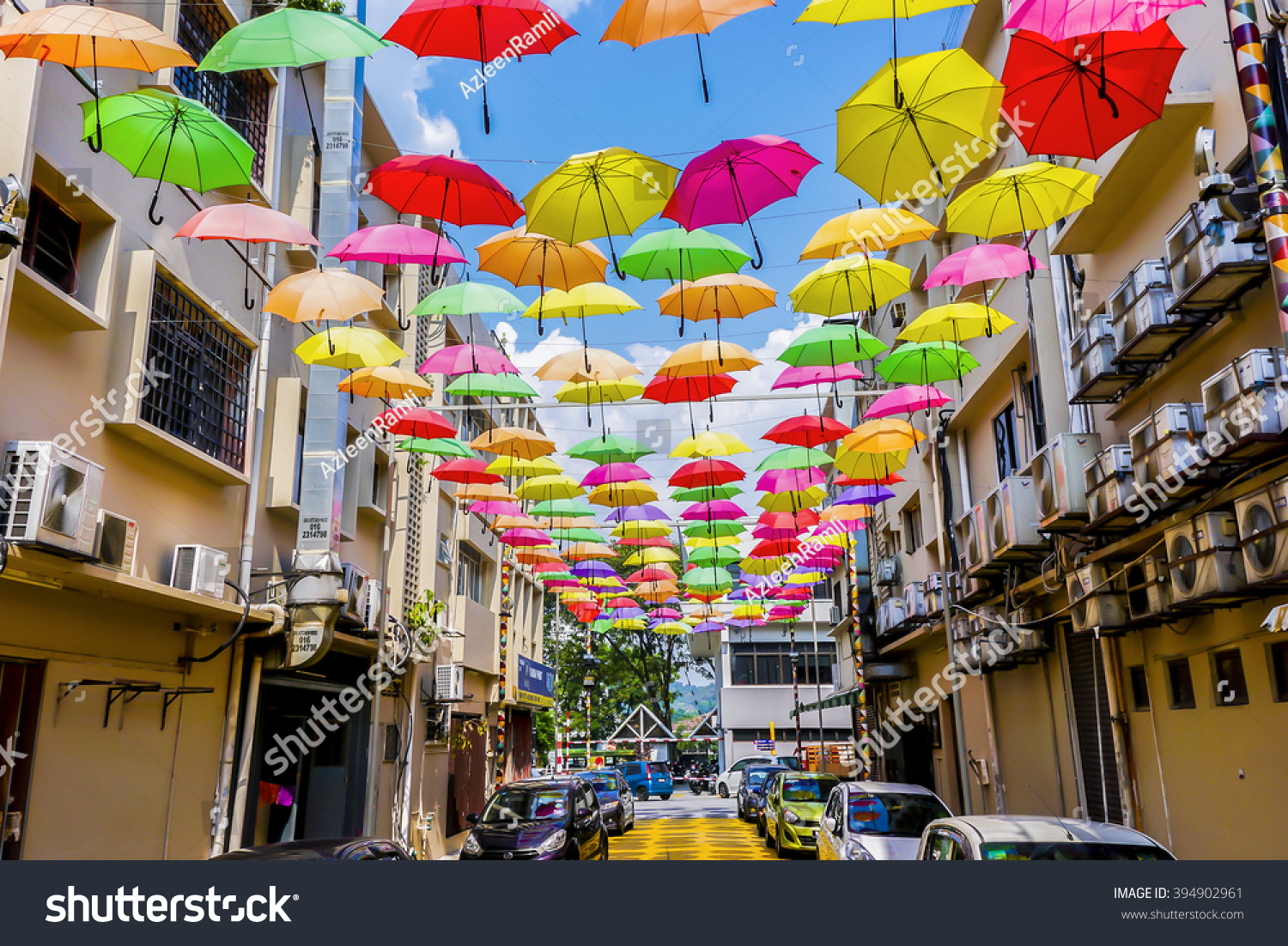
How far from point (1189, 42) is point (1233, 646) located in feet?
19.4

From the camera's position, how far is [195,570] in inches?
410

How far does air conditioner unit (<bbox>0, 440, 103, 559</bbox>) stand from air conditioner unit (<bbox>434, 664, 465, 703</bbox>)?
13.0 m

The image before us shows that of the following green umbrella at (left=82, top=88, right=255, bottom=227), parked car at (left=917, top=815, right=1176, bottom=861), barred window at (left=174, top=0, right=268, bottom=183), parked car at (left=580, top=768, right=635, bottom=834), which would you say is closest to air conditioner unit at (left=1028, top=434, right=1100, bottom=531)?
parked car at (left=917, top=815, right=1176, bottom=861)

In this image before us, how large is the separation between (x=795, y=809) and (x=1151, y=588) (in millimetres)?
10630

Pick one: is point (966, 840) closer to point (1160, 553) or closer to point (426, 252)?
point (1160, 553)

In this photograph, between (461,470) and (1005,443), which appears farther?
(461,470)

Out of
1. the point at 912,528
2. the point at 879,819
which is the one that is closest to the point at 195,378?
the point at 879,819

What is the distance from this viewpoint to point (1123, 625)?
9836 millimetres

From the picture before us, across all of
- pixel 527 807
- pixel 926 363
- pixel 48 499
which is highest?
pixel 926 363

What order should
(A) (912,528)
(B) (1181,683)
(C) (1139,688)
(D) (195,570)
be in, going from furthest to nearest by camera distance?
(A) (912,528), (C) (1139,688), (D) (195,570), (B) (1181,683)

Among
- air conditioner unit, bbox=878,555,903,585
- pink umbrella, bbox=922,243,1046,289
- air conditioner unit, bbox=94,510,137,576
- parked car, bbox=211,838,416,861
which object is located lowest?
parked car, bbox=211,838,416,861

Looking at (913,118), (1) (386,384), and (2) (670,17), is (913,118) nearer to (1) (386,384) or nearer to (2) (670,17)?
(2) (670,17)

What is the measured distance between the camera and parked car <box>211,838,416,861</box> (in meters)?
7.47

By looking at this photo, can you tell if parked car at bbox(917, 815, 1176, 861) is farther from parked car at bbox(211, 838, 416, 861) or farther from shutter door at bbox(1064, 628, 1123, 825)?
shutter door at bbox(1064, 628, 1123, 825)
